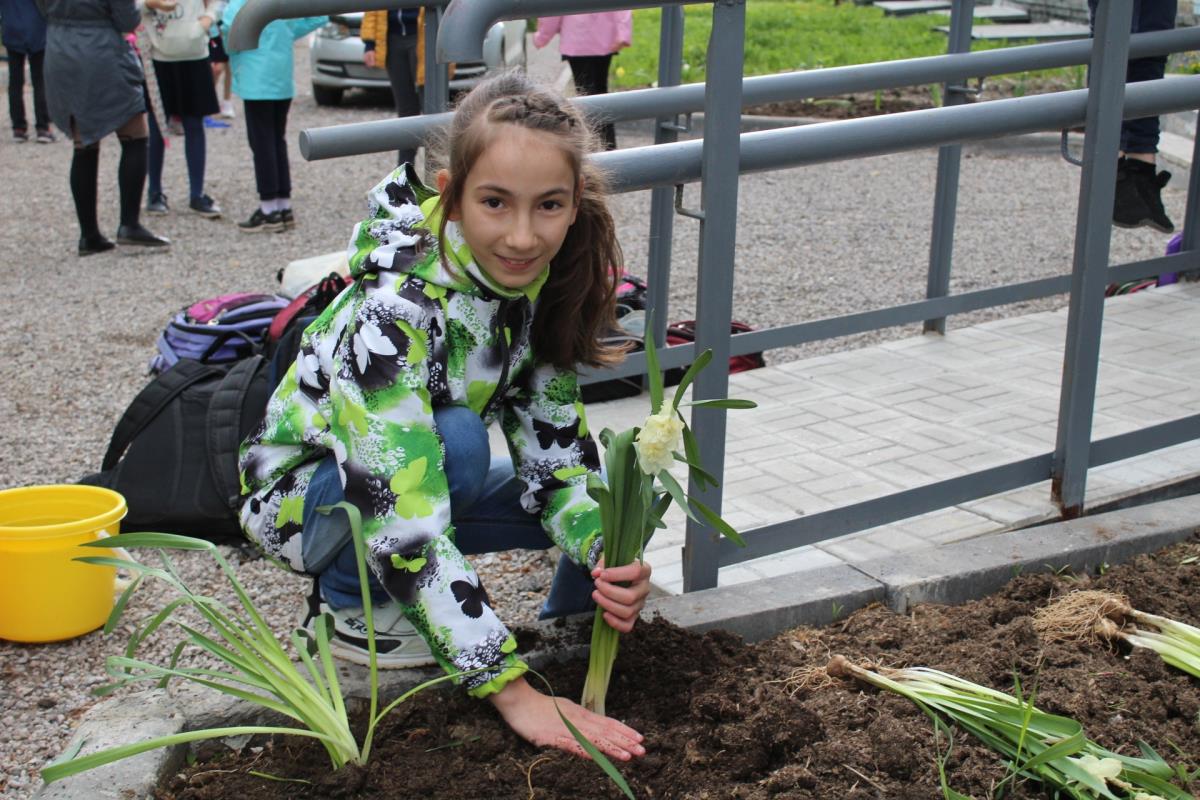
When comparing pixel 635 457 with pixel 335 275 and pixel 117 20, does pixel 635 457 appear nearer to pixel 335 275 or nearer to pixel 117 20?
pixel 335 275

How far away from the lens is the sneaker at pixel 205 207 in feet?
26.0

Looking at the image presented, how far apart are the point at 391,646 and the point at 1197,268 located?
12.7ft

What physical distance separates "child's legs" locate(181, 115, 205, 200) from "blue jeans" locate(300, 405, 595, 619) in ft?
19.2

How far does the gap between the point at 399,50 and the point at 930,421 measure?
4.60 meters

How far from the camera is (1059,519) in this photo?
3.14 meters

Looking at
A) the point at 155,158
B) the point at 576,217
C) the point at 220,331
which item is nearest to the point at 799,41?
the point at 155,158

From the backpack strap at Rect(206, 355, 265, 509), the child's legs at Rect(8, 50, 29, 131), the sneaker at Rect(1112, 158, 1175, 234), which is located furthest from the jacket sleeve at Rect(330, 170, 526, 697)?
the child's legs at Rect(8, 50, 29, 131)

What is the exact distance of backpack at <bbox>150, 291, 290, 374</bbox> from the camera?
4.29 metres

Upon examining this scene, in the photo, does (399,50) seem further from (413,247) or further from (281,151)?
(413,247)

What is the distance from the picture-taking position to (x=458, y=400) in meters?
2.26

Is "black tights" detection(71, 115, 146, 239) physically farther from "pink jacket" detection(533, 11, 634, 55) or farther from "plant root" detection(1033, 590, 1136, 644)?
"plant root" detection(1033, 590, 1136, 644)

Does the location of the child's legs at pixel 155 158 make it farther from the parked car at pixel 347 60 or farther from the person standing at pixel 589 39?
→ the parked car at pixel 347 60

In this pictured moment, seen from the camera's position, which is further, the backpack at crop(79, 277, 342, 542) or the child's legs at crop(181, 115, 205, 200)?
the child's legs at crop(181, 115, 205, 200)

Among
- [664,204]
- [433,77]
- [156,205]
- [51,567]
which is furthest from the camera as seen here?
[156,205]
